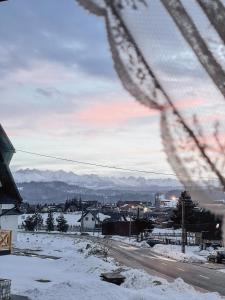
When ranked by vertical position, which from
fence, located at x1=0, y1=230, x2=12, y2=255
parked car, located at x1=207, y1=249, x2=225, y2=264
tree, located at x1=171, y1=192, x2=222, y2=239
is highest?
tree, located at x1=171, y1=192, x2=222, y2=239

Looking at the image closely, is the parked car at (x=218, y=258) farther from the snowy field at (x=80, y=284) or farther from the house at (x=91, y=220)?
the house at (x=91, y=220)

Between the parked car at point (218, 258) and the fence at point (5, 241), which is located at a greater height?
the fence at point (5, 241)

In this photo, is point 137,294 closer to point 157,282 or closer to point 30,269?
point 157,282

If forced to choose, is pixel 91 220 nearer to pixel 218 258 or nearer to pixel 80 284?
pixel 218 258

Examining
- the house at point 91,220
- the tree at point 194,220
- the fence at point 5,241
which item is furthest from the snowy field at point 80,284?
the house at point 91,220

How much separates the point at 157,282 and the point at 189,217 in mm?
53931

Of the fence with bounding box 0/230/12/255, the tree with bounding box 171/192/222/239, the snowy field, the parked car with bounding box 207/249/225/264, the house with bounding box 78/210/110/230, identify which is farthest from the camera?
the house with bounding box 78/210/110/230

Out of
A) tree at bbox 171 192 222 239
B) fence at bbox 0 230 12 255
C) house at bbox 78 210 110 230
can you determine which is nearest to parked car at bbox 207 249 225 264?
tree at bbox 171 192 222 239

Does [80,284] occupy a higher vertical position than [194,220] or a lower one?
lower

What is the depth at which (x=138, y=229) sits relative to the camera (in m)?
96.6

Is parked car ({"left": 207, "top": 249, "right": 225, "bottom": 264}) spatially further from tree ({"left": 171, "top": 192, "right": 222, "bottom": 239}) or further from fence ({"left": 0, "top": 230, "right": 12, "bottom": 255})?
fence ({"left": 0, "top": 230, "right": 12, "bottom": 255})

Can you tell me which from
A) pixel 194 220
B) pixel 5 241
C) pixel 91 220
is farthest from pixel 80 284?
pixel 91 220

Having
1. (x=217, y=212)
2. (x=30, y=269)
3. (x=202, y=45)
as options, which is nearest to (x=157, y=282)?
(x=30, y=269)

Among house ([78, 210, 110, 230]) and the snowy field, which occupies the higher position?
house ([78, 210, 110, 230])
